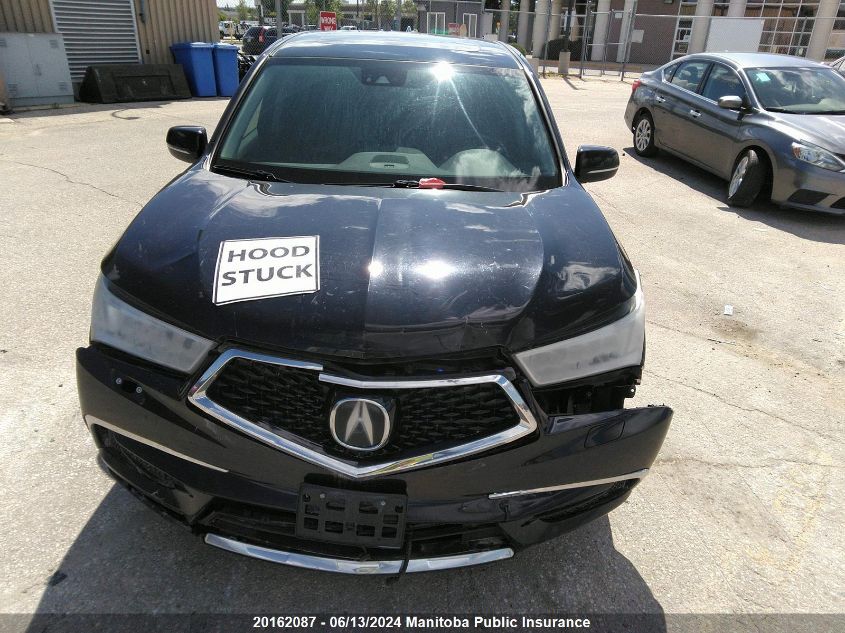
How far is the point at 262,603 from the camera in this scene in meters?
2.23

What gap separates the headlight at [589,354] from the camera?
6.51 feet

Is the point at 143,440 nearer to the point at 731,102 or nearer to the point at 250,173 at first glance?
the point at 250,173

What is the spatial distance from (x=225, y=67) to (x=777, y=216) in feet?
43.2

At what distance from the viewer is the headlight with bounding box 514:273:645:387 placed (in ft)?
6.51

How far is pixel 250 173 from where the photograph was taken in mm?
2922

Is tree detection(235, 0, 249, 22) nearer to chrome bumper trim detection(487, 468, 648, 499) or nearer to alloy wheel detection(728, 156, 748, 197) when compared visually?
alloy wheel detection(728, 156, 748, 197)

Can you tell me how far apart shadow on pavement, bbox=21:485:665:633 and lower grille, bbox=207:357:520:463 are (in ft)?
1.87

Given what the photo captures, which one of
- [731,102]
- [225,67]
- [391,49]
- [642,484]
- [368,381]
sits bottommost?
[642,484]

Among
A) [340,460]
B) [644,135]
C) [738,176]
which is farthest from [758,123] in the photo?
[340,460]

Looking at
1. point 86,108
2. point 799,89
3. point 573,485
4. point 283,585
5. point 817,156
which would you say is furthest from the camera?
point 86,108

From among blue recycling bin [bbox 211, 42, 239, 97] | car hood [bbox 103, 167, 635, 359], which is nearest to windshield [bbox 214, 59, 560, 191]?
car hood [bbox 103, 167, 635, 359]

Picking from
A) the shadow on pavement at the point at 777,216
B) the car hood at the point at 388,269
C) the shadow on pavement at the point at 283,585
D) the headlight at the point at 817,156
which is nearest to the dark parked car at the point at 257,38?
the shadow on pavement at the point at 777,216

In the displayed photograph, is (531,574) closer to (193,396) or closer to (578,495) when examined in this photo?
(578,495)

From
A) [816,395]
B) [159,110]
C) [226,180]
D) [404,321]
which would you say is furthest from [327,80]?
[159,110]
